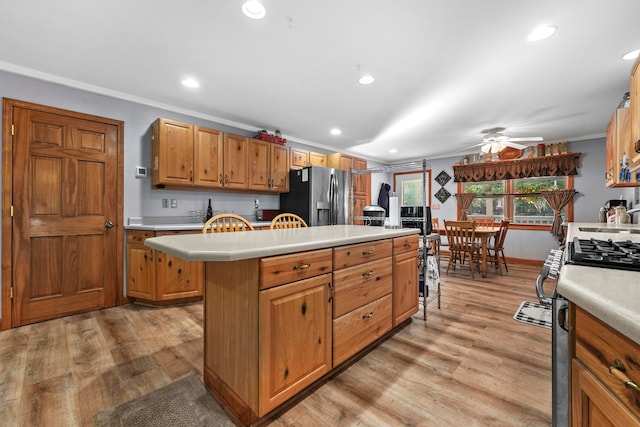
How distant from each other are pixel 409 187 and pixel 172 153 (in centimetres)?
553

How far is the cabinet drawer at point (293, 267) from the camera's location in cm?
124

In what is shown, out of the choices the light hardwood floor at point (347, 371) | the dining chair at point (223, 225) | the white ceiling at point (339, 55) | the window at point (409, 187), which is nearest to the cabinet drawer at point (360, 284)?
the light hardwood floor at point (347, 371)

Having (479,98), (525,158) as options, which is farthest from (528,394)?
(525,158)

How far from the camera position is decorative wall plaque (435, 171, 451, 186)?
620 centimetres

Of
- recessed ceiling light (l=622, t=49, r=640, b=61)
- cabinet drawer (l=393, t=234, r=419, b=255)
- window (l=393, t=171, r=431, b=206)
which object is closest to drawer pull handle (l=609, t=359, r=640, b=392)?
cabinet drawer (l=393, t=234, r=419, b=255)

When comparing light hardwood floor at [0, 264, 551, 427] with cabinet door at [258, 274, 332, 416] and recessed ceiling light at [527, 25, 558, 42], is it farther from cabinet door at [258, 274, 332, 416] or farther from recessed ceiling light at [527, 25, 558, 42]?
recessed ceiling light at [527, 25, 558, 42]

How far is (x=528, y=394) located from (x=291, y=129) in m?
4.07

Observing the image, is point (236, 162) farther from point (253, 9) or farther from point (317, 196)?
point (253, 9)

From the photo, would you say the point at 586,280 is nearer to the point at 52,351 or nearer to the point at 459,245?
the point at 52,351

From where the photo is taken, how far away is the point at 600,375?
22.8 inches

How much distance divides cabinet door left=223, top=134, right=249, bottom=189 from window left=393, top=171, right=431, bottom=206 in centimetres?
425

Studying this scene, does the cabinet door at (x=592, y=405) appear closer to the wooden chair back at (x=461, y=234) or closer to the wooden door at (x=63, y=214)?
the wooden door at (x=63, y=214)

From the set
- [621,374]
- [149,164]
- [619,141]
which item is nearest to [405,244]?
[621,374]

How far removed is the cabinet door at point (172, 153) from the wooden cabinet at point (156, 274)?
671mm
